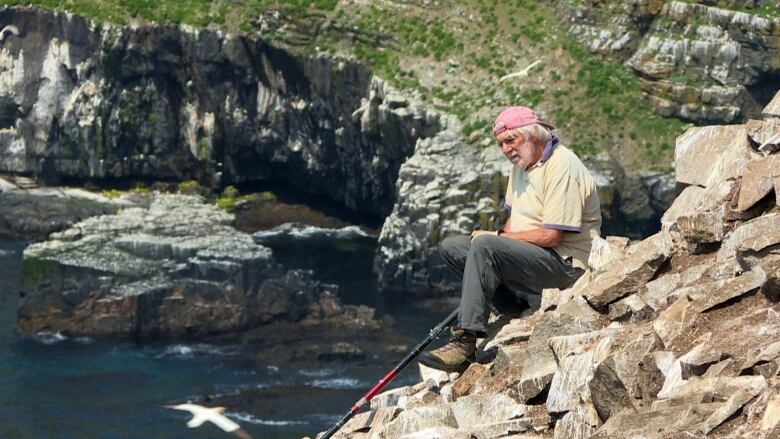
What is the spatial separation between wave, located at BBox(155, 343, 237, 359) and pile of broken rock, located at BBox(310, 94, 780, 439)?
67436 mm

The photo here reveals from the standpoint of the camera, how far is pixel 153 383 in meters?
88.9

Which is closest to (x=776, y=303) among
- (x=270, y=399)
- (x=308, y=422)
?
(x=308, y=422)

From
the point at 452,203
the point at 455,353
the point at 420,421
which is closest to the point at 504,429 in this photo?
the point at 420,421

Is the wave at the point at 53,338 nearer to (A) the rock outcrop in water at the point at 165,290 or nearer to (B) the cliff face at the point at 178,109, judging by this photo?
(A) the rock outcrop in water at the point at 165,290

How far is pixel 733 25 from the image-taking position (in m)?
116

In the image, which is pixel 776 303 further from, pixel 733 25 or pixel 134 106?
pixel 134 106

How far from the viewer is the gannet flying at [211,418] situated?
7869 cm

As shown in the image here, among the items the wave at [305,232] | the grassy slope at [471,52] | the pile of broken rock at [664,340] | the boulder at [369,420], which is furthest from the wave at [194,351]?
the pile of broken rock at [664,340]

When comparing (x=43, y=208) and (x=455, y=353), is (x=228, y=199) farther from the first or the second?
(x=455, y=353)

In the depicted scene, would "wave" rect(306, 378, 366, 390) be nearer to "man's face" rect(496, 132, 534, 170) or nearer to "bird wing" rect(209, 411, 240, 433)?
"bird wing" rect(209, 411, 240, 433)

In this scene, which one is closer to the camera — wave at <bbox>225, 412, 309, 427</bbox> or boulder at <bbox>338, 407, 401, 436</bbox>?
boulder at <bbox>338, 407, 401, 436</bbox>

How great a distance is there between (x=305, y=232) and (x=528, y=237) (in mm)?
89525

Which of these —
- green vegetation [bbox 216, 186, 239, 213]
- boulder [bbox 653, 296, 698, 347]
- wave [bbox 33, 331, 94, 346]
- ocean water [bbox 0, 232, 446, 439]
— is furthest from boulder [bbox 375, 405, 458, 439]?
green vegetation [bbox 216, 186, 239, 213]

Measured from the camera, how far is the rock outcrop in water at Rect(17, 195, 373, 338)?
96.1m
